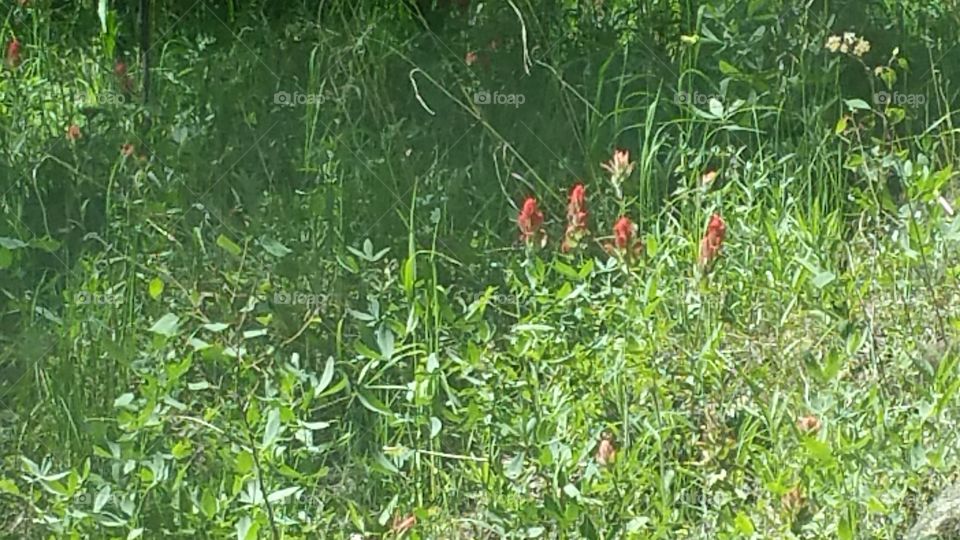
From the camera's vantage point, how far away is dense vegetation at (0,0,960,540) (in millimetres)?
2172

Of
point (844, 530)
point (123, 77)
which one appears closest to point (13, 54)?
point (123, 77)

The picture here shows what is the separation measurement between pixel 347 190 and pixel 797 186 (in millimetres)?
997

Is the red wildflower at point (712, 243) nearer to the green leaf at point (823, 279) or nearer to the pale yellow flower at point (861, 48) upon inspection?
the green leaf at point (823, 279)

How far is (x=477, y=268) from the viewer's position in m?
2.91

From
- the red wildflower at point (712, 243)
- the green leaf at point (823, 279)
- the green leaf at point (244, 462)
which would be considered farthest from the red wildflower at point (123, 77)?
the green leaf at point (823, 279)

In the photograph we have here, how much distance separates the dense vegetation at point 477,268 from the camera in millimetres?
2172

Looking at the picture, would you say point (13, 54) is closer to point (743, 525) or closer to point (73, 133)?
point (73, 133)

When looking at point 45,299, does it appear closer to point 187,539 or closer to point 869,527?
point 187,539

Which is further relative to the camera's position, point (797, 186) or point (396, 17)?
point (396, 17)

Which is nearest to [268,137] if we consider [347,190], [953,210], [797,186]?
[347,190]

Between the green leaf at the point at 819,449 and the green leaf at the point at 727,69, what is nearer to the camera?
the green leaf at the point at 819,449

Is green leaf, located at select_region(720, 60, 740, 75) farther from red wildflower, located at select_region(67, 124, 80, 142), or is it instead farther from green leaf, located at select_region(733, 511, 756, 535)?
red wildflower, located at select_region(67, 124, 80, 142)

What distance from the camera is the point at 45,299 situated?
2.84 metres

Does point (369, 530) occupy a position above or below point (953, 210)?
below
